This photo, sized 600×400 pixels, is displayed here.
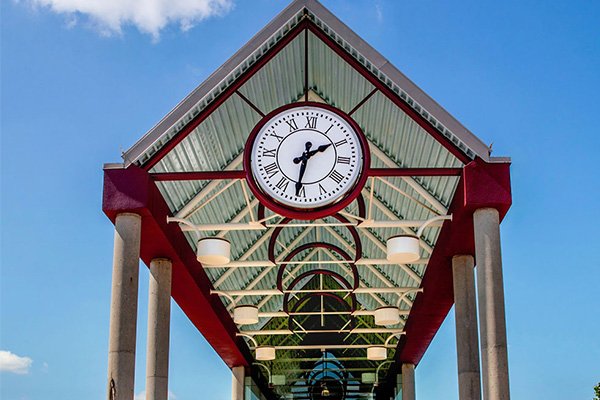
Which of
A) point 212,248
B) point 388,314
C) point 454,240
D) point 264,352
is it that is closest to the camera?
point 212,248

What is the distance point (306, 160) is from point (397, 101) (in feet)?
6.99

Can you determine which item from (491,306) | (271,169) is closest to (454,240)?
(491,306)

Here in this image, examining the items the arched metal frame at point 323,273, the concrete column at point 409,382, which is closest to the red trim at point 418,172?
the arched metal frame at point 323,273

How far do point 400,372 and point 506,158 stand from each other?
19.8m

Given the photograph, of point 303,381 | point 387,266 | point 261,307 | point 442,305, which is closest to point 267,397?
point 303,381

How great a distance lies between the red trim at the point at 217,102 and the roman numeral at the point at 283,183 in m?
2.05

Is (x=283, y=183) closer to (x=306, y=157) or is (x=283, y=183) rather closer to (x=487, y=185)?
(x=306, y=157)

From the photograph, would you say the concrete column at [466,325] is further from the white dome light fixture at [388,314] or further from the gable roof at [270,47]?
the white dome light fixture at [388,314]

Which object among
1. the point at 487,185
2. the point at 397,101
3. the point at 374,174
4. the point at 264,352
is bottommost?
the point at 264,352

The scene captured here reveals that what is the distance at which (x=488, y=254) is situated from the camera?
16547 millimetres

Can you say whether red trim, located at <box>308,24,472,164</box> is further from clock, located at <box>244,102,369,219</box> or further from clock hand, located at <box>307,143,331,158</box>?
clock hand, located at <box>307,143,331,158</box>

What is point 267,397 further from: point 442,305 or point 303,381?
point 442,305

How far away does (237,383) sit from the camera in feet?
114

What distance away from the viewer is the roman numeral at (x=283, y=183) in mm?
16625
